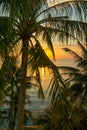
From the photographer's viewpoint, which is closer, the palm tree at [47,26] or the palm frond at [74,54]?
the palm tree at [47,26]

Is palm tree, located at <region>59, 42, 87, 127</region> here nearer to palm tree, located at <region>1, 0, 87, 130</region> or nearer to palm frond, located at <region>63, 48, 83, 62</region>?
palm frond, located at <region>63, 48, 83, 62</region>

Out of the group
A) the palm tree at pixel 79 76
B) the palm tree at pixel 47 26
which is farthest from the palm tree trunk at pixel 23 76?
the palm tree at pixel 79 76

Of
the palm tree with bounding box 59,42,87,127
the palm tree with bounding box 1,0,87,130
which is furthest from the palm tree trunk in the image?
the palm tree with bounding box 59,42,87,127

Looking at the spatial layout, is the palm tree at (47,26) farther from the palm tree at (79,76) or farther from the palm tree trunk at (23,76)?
the palm tree at (79,76)

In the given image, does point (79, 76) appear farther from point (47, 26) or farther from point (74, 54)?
point (47, 26)

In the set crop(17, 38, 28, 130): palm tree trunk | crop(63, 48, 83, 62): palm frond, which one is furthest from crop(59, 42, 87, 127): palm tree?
crop(17, 38, 28, 130): palm tree trunk

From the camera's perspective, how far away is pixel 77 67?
28.0 metres

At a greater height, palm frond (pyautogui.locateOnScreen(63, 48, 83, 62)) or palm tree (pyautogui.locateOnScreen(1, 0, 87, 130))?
palm tree (pyautogui.locateOnScreen(1, 0, 87, 130))

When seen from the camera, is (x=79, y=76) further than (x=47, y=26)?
Yes

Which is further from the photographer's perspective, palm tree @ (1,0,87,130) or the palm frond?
the palm frond

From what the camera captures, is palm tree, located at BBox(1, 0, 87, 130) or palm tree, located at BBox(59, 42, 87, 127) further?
palm tree, located at BBox(59, 42, 87, 127)

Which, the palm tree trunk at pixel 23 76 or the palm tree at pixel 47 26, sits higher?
the palm tree at pixel 47 26

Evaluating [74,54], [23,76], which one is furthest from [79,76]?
[23,76]

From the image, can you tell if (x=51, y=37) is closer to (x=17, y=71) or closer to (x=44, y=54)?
(x=44, y=54)
